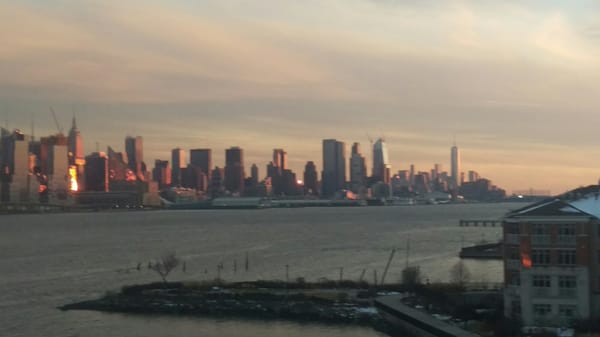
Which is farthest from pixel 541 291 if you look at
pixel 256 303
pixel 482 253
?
pixel 482 253

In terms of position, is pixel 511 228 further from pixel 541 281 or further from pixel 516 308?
pixel 516 308

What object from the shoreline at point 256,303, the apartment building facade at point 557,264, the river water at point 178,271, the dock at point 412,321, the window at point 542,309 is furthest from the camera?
the shoreline at point 256,303

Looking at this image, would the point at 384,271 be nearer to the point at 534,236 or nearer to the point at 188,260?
the point at 188,260

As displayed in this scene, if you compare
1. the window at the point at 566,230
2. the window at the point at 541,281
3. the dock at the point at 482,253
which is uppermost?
the window at the point at 566,230


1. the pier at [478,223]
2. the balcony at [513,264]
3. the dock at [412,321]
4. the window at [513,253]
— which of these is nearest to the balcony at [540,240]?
the window at [513,253]

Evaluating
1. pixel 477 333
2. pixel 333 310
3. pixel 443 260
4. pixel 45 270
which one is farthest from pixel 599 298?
pixel 45 270

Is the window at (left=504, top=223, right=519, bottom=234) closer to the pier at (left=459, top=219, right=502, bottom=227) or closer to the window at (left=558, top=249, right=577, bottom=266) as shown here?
the window at (left=558, top=249, right=577, bottom=266)

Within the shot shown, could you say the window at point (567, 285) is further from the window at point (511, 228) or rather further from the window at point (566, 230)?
the window at point (511, 228)
